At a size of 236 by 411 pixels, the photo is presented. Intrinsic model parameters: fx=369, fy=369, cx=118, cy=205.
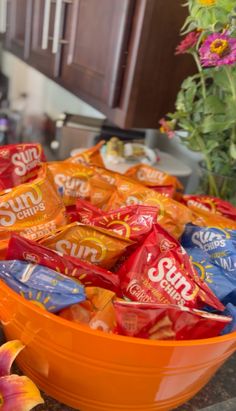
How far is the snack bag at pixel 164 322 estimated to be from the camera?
34 cm

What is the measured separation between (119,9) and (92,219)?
0.50m

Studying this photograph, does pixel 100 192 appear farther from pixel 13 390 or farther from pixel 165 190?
pixel 13 390

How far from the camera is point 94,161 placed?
67 cm

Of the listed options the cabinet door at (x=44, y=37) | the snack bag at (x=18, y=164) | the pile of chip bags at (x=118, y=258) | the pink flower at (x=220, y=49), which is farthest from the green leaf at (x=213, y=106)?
the cabinet door at (x=44, y=37)

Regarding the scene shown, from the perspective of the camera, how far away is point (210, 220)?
56 centimetres

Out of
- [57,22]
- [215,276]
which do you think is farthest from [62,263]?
[57,22]

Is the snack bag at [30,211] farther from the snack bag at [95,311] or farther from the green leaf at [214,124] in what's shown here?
the green leaf at [214,124]

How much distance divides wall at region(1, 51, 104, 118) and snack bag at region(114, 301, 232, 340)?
1295 millimetres

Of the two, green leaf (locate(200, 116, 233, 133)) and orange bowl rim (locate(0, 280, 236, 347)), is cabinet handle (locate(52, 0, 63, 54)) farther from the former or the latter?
orange bowl rim (locate(0, 280, 236, 347))

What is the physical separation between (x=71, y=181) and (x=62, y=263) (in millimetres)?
206

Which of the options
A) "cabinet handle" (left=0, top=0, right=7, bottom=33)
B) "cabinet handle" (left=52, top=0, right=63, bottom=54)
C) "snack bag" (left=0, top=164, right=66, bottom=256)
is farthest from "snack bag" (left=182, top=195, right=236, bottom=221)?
"cabinet handle" (left=0, top=0, right=7, bottom=33)

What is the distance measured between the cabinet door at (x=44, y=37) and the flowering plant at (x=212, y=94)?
0.46 metres

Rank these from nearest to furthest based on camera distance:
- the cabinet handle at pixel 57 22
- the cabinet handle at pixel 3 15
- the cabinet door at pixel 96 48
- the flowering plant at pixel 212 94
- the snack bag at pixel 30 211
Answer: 1. the snack bag at pixel 30 211
2. the flowering plant at pixel 212 94
3. the cabinet door at pixel 96 48
4. the cabinet handle at pixel 57 22
5. the cabinet handle at pixel 3 15

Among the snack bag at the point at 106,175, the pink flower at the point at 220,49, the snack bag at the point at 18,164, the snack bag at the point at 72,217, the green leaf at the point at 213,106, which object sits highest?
the pink flower at the point at 220,49
